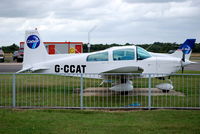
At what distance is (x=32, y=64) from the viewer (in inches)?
506

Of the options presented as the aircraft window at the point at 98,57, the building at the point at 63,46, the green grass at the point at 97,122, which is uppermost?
the building at the point at 63,46

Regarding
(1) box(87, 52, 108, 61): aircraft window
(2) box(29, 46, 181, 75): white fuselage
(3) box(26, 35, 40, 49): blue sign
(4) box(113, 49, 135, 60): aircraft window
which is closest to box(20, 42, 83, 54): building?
(3) box(26, 35, 40, 49): blue sign

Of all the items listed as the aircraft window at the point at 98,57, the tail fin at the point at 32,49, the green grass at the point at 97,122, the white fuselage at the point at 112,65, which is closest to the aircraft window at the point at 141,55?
the white fuselage at the point at 112,65

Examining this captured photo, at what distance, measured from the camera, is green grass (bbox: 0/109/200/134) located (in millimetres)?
5922

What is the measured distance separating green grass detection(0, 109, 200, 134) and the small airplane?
2.99 metres

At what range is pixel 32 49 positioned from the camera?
1288cm

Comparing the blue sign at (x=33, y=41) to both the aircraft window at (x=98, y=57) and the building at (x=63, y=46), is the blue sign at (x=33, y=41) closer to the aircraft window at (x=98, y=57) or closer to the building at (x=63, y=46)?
the aircraft window at (x=98, y=57)

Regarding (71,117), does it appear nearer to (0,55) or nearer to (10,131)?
(10,131)

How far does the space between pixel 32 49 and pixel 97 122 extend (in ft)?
23.7

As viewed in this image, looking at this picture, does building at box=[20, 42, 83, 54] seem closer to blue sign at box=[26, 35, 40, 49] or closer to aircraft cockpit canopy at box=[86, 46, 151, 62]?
blue sign at box=[26, 35, 40, 49]

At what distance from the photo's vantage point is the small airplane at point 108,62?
1096 centimetres

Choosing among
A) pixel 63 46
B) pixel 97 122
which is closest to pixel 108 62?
pixel 97 122

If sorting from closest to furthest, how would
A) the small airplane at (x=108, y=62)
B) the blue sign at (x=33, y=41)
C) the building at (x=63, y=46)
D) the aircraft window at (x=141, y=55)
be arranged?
the small airplane at (x=108, y=62), the aircraft window at (x=141, y=55), the blue sign at (x=33, y=41), the building at (x=63, y=46)

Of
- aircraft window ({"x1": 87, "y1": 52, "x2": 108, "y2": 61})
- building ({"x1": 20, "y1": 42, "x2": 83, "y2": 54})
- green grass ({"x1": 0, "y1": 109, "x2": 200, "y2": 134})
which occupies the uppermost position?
building ({"x1": 20, "y1": 42, "x2": 83, "y2": 54})
